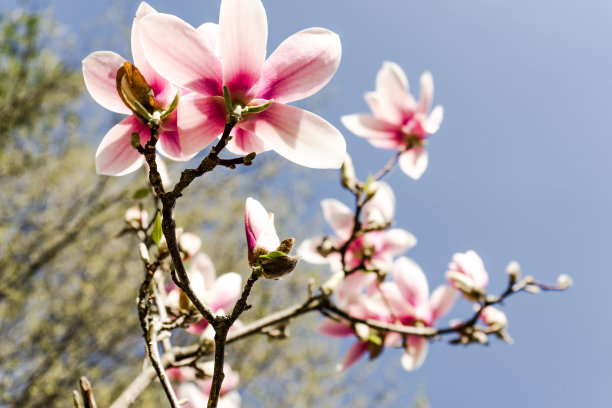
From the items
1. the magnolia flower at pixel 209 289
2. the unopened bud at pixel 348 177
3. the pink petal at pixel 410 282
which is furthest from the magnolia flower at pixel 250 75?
the pink petal at pixel 410 282

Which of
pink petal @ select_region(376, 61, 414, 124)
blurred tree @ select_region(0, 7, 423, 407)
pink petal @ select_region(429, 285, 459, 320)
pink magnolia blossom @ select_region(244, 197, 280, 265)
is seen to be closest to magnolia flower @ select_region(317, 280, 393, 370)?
pink petal @ select_region(429, 285, 459, 320)

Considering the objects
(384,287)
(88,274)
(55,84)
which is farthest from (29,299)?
(384,287)

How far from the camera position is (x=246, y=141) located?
1.60 ft

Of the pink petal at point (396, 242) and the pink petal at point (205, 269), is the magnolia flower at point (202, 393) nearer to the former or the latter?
the pink petal at point (205, 269)

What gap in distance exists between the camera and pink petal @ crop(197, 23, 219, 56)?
0.46m

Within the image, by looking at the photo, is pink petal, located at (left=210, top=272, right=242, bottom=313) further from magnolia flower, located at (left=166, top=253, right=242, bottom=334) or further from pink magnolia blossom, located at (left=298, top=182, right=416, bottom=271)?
pink magnolia blossom, located at (left=298, top=182, right=416, bottom=271)

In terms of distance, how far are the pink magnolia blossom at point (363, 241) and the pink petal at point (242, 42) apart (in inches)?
24.4

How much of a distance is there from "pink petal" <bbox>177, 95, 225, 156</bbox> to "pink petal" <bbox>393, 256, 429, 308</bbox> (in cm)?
68

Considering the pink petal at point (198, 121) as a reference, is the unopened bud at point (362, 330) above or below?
below

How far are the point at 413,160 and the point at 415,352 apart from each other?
1.44 feet

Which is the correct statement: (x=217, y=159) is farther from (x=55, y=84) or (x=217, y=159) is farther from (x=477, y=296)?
(x=55, y=84)

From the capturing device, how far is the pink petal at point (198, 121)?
42 centimetres

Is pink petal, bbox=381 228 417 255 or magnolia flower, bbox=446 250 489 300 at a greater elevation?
pink petal, bbox=381 228 417 255

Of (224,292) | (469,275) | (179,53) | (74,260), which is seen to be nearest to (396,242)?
(469,275)
